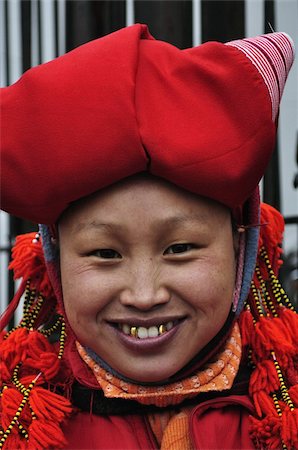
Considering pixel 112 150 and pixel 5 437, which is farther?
pixel 5 437

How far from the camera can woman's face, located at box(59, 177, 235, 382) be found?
5.24 feet

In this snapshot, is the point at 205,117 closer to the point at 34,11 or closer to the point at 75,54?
the point at 75,54

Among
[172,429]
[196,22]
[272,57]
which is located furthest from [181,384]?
[196,22]

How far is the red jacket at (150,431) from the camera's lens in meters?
1.74

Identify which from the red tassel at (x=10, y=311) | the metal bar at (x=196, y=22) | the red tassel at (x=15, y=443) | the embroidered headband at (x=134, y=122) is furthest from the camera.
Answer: the metal bar at (x=196, y=22)

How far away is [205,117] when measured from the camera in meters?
1.58

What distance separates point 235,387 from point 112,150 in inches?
22.6

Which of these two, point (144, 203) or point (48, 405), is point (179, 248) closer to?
point (144, 203)

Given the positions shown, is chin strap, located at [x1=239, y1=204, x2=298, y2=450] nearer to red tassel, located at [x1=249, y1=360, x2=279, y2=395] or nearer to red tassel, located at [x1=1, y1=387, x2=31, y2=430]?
red tassel, located at [x1=249, y1=360, x2=279, y2=395]

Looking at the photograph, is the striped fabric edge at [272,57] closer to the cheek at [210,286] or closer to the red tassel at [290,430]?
the cheek at [210,286]

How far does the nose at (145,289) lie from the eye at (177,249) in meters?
0.04

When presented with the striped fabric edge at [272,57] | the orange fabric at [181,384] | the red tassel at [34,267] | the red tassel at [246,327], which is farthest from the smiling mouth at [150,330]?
the striped fabric edge at [272,57]

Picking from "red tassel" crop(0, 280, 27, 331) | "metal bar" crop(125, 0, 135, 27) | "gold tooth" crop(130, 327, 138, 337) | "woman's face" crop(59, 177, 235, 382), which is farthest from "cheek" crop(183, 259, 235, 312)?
"metal bar" crop(125, 0, 135, 27)

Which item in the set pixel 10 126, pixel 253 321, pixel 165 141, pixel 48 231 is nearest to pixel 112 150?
pixel 165 141
